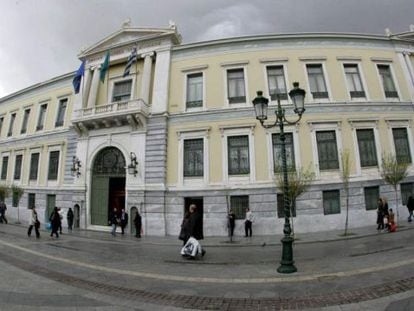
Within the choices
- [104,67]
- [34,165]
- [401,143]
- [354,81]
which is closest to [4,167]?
[34,165]

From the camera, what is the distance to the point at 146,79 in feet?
64.3

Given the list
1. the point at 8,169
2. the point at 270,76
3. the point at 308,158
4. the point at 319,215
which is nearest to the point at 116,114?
the point at 270,76

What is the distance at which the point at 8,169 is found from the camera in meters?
27.0

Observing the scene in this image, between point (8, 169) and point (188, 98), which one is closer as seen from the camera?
point (188, 98)

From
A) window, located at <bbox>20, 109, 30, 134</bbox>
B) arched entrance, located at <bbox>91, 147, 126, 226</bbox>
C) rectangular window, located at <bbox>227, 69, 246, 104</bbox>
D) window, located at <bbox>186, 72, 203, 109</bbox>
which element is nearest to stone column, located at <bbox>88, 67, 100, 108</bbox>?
arched entrance, located at <bbox>91, 147, 126, 226</bbox>

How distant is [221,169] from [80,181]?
10650 millimetres

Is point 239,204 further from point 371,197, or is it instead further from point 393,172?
point 393,172

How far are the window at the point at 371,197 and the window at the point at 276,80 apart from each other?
7925mm

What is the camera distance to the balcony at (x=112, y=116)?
60.3 ft

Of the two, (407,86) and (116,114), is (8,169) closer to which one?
(116,114)

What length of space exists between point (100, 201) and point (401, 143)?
2084cm

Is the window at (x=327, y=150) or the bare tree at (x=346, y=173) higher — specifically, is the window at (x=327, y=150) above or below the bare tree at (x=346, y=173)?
above

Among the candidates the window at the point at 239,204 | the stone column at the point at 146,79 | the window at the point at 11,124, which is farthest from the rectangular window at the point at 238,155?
the window at the point at 11,124

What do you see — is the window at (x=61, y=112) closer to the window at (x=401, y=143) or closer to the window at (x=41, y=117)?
the window at (x=41, y=117)
